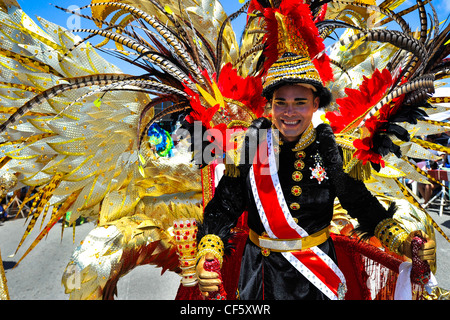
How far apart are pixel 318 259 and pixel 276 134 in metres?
0.63

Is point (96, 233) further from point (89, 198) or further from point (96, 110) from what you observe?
point (96, 110)

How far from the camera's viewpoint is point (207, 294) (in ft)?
4.50

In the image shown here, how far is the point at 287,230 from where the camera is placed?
4.95 feet

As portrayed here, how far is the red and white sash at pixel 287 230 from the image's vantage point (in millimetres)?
1495

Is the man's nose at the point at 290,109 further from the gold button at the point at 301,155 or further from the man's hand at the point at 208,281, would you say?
the man's hand at the point at 208,281

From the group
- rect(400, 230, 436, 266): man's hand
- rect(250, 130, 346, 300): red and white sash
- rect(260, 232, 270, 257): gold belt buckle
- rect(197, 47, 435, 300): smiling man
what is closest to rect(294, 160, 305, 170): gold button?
rect(197, 47, 435, 300): smiling man

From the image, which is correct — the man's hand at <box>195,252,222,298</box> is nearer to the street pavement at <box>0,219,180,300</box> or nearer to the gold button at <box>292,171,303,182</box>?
the gold button at <box>292,171,303,182</box>

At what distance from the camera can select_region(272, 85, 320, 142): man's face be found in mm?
1468

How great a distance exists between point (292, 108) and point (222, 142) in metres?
0.41

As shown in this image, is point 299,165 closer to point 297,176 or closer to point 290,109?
point 297,176

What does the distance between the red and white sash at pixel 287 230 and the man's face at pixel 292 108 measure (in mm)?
151

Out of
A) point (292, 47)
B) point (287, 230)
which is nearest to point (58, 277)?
point (287, 230)

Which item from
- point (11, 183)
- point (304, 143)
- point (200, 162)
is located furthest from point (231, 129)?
point (11, 183)

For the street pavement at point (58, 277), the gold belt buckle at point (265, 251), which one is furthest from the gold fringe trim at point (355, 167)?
the street pavement at point (58, 277)
